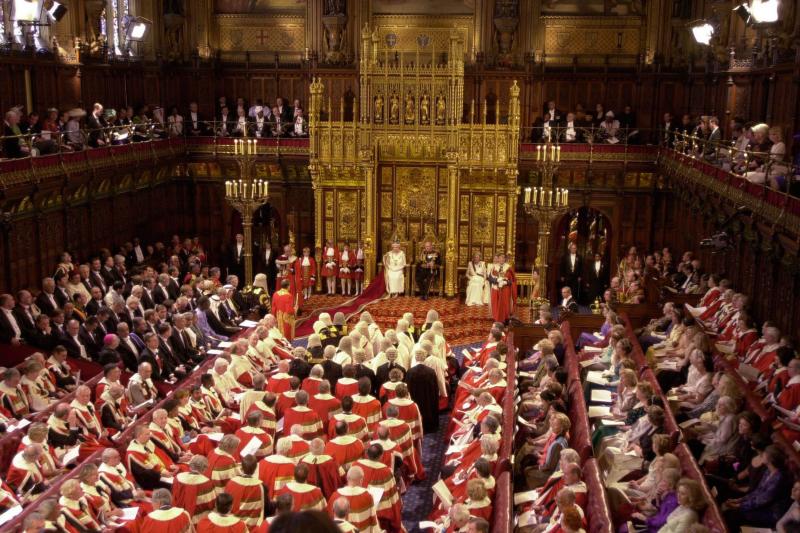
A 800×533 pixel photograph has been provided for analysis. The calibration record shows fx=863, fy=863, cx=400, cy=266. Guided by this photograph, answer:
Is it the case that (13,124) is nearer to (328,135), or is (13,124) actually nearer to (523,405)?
(328,135)

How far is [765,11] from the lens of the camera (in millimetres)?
14906

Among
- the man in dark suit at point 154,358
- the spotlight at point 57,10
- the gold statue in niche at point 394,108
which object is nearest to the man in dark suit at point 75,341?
the man in dark suit at point 154,358

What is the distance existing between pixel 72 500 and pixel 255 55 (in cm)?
2066

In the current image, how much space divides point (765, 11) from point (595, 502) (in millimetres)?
9971

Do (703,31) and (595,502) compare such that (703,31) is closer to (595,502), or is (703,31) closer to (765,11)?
(765,11)

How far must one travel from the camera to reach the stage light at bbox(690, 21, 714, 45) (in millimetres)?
20875

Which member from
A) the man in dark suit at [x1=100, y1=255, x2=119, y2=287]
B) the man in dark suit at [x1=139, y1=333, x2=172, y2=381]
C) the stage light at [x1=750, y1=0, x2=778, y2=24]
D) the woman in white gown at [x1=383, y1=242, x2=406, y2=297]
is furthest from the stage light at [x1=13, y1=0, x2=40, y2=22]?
the stage light at [x1=750, y1=0, x2=778, y2=24]

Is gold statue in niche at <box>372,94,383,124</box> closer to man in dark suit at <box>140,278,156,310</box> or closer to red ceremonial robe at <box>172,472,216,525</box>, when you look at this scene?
man in dark suit at <box>140,278,156,310</box>

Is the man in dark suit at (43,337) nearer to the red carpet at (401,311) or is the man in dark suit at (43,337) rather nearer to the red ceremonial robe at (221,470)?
the red ceremonial robe at (221,470)

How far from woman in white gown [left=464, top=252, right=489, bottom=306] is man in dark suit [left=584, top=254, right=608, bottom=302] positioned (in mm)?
3904

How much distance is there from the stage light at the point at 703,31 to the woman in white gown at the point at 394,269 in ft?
30.5

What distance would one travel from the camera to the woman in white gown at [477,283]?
910 inches

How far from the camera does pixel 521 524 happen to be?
32.8ft

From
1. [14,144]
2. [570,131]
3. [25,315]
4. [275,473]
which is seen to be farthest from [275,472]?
[570,131]
